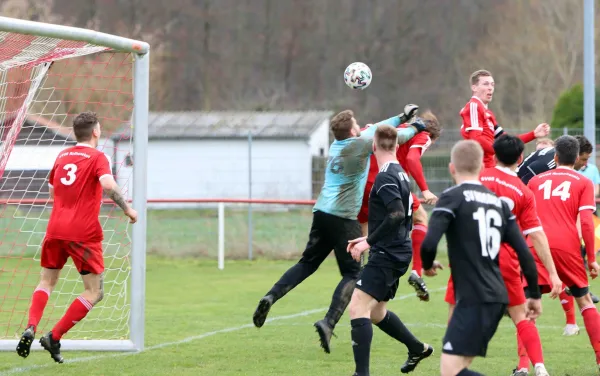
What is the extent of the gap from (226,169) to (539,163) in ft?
40.7

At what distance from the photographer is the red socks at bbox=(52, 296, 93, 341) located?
7.21m

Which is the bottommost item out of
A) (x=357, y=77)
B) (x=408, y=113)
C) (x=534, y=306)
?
(x=534, y=306)

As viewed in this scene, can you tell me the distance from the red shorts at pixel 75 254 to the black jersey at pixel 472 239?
312cm

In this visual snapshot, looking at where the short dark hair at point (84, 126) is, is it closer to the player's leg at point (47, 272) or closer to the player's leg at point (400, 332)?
the player's leg at point (47, 272)

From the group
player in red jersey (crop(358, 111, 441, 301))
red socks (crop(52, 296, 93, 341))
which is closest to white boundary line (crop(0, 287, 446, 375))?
red socks (crop(52, 296, 93, 341))

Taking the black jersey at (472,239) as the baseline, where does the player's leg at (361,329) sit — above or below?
below

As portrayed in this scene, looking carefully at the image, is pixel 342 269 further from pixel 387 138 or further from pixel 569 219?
pixel 569 219

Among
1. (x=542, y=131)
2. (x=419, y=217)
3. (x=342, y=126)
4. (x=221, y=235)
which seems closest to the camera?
(x=342, y=126)

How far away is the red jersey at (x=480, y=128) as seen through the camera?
27.7 ft

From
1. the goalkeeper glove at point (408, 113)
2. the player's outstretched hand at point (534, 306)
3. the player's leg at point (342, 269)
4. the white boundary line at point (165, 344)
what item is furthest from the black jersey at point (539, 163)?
the player's outstretched hand at point (534, 306)

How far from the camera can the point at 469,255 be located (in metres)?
5.09

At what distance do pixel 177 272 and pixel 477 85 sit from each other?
833 cm

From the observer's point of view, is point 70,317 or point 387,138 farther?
point 70,317

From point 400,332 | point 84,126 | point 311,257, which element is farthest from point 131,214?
point 400,332
